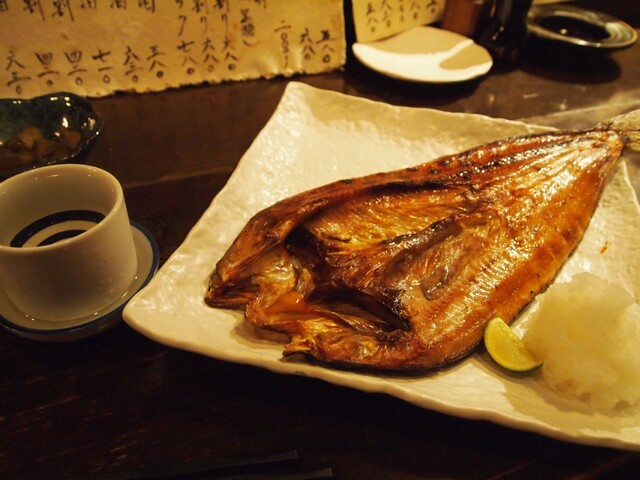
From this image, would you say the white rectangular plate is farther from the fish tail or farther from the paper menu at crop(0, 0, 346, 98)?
the paper menu at crop(0, 0, 346, 98)

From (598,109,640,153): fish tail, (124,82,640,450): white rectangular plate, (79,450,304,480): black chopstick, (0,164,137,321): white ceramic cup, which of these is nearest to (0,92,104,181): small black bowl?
(0,164,137,321): white ceramic cup

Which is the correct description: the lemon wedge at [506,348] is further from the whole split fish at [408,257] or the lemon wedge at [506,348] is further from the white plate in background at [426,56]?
the white plate in background at [426,56]

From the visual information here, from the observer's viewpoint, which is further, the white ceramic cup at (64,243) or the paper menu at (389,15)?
the paper menu at (389,15)

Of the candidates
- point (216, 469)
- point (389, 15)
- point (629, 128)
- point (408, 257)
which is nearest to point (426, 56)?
point (389, 15)

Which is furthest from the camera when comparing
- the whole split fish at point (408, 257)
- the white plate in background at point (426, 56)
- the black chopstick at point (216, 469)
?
the white plate in background at point (426, 56)

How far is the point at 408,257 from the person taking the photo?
1483 mm

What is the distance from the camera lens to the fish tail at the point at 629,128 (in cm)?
207

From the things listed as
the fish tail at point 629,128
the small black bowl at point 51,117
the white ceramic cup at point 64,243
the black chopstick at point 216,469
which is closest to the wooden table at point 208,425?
the black chopstick at point 216,469

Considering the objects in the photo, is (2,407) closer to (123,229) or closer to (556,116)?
(123,229)

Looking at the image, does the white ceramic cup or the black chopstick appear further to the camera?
the white ceramic cup

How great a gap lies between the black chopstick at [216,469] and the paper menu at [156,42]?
6.84 feet

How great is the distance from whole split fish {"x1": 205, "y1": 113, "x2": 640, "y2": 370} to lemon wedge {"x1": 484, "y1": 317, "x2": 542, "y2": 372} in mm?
39

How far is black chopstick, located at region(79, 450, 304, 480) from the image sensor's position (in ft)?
3.61

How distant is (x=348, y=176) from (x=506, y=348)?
1.00m
